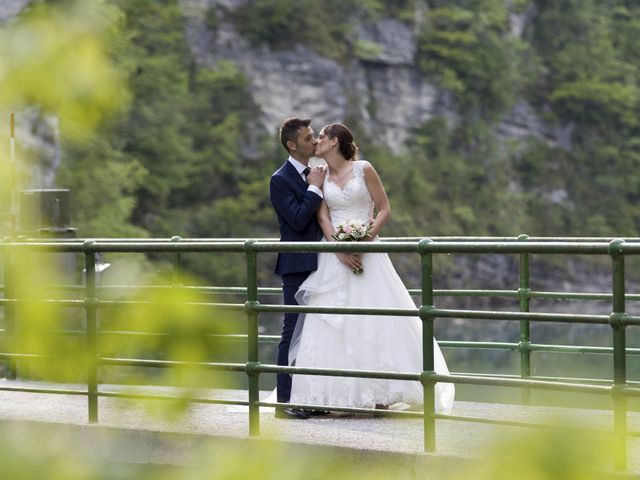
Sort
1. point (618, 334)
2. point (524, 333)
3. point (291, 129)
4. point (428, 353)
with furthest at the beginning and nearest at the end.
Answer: point (524, 333)
point (291, 129)
point (428, 353)
point (618, 334)

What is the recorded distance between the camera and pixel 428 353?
18.4ft

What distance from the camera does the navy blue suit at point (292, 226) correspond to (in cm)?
700

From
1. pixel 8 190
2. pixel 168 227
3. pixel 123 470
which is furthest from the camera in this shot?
pixel 168 227

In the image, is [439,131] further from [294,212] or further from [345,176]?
[294,212]

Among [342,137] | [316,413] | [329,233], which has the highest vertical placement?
[342,137]

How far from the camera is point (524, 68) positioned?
249 ft

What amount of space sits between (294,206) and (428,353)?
1.59 metres

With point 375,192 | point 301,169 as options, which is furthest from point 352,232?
point 301,169

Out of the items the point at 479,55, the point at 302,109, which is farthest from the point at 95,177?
the point at 479,55

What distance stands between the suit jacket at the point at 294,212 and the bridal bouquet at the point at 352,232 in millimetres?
140

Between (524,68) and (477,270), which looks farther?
(524,68)

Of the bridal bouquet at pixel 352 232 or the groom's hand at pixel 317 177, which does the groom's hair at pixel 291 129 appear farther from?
the bridal bouquet at pixel 352 232

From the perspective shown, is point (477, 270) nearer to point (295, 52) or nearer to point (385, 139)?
point (385, 139)

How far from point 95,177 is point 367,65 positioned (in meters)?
20.4
